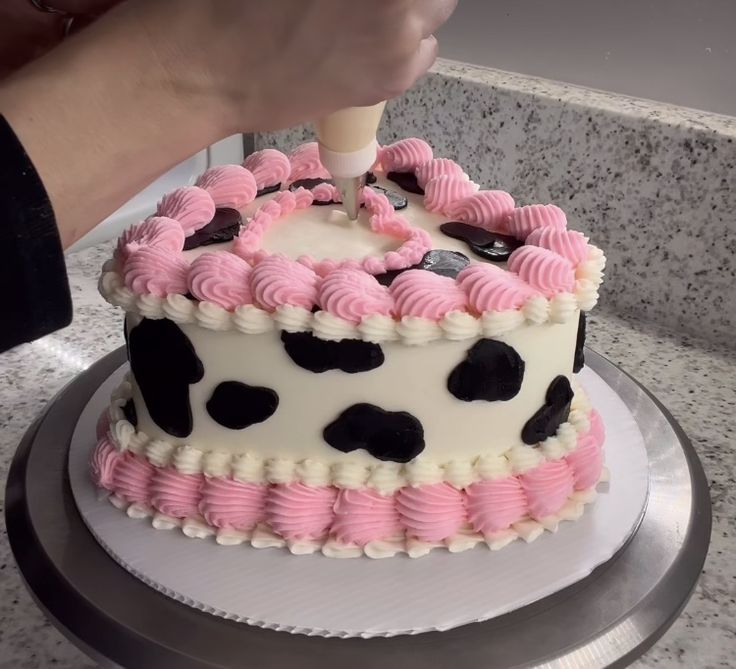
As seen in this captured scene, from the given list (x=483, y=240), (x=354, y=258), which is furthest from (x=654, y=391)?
(x=354, y=258)

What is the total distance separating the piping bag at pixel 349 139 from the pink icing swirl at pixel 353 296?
0.34 feet

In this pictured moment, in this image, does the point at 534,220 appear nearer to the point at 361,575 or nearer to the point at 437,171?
the point at 437,171

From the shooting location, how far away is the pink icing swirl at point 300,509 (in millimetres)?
826

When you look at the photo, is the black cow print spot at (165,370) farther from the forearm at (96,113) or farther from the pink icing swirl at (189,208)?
the forearm at (96,113)

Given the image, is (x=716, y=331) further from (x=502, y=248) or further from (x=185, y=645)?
(x=185, y=645)

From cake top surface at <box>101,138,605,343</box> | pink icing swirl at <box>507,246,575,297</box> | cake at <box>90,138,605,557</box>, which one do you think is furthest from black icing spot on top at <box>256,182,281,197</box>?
pink icing swirl at <box>507,246,575,297</box>

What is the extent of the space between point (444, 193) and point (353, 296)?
0.81ft

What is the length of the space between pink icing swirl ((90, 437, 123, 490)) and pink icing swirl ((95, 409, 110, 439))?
0.11 ft

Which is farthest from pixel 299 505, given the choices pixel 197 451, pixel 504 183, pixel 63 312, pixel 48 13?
pixel 504 183

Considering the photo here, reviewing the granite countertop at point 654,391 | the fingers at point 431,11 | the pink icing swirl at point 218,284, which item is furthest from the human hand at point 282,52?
the granite countertop at point 654,391

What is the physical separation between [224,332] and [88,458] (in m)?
0.25

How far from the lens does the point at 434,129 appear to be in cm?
141

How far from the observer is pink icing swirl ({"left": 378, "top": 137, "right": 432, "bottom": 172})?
3.45 ft

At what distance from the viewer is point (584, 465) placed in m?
0.88
